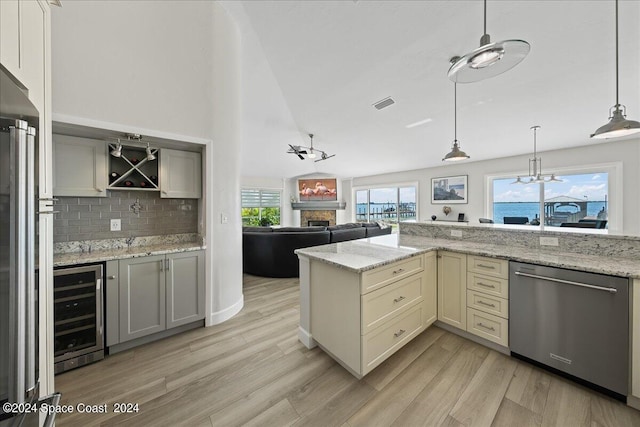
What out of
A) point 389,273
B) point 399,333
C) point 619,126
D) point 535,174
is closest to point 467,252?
point 389,273

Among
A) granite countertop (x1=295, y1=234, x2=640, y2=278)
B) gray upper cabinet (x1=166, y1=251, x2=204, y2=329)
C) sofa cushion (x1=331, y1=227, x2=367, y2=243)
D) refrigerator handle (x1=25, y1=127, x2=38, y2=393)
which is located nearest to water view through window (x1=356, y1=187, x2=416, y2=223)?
sofa cushion (x1=331, y1=227, x2=367, y2=243)

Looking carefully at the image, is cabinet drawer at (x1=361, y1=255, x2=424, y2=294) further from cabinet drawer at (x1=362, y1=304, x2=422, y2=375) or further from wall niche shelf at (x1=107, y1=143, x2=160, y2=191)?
wall niche shelf at (x1=107, y1=143, x2=160, y2=191)

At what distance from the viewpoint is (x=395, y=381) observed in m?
1.75

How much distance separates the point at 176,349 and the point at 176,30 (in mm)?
3283

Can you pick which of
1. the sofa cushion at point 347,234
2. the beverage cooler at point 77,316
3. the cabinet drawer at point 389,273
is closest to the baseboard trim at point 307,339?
the cabinet drawer at point 389,273

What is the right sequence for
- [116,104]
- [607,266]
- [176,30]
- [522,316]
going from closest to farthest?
1. [607,266]
2. [522,316]
3. [116,104]
4. [176,30]

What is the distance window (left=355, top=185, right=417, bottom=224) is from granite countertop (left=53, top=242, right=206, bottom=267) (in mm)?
6991

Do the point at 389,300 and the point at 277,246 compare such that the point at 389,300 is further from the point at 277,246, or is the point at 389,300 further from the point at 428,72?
Result: the point at 428,72

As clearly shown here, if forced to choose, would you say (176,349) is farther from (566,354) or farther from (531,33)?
(531,33)

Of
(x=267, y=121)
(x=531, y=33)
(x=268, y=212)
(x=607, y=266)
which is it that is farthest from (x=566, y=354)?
(x=268, y=212)

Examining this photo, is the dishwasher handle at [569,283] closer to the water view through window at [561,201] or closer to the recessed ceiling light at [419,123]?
the recessed ceiling light at [419,123]

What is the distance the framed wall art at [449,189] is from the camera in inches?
257

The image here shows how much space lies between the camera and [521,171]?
5582mm

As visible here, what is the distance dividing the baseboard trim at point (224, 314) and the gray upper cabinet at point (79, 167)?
170 centimetres
